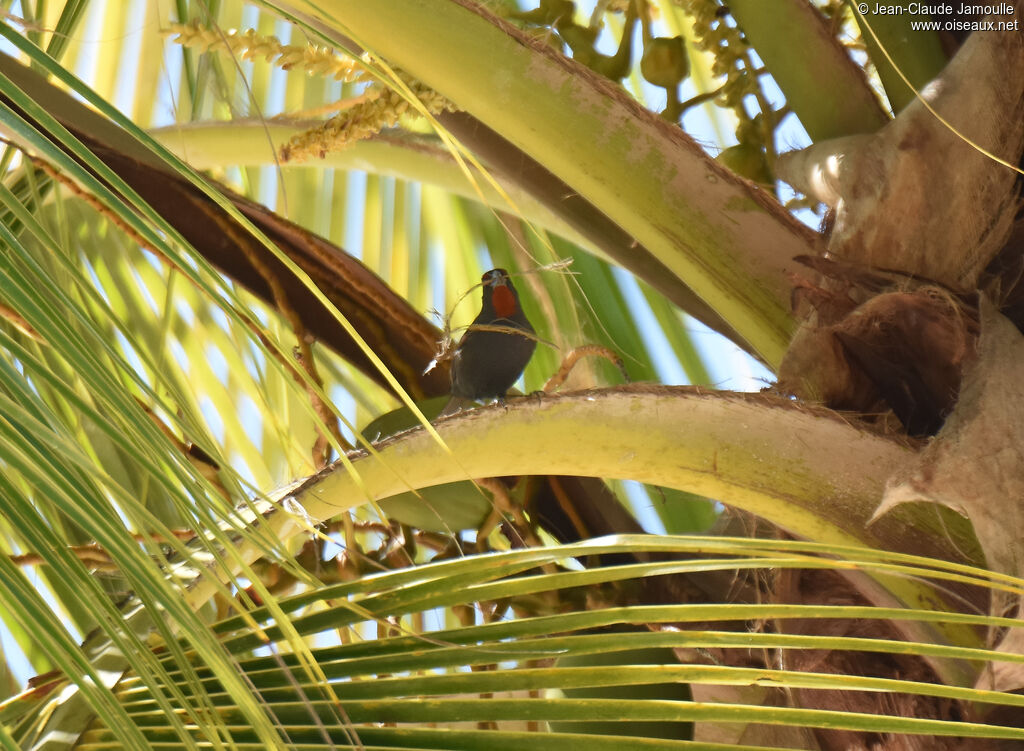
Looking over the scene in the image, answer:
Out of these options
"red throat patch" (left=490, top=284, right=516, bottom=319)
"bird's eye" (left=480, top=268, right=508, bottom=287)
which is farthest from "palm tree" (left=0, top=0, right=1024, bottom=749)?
"red throat patch" (left=490, top=284, right=516, bottom=319)

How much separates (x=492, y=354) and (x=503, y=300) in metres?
0.15

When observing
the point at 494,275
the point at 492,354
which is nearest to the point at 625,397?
the point at 494,275

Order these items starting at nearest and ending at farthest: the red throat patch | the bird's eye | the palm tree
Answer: the palm tree, the bird's eye, the red throat patch

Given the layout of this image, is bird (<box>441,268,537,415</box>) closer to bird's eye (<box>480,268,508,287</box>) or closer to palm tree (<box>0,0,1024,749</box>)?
bird's eye (<box>480,268,508,287</box>)

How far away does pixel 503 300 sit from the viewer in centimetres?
193

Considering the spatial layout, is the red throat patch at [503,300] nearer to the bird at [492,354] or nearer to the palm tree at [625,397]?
the bird at [492,354]

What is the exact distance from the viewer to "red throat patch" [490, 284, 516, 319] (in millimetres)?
1894

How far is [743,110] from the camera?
4.40 feet

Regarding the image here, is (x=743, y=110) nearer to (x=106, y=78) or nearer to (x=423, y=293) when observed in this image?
(x=423, y=293)

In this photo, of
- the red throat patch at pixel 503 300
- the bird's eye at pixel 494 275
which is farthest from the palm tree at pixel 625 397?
the red throat patch at pixel 503 300

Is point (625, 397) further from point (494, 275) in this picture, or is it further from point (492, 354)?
point (492, 354)

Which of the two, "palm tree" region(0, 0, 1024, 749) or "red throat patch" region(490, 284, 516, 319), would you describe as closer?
"palm tree" region(0, 0, 1024, 749)

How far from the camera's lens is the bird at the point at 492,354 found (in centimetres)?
195

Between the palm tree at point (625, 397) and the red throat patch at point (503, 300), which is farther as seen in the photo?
the red throat patch at point (503, 300)
